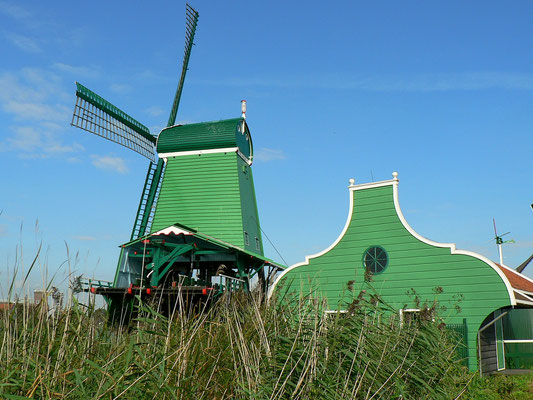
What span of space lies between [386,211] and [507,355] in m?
6.38

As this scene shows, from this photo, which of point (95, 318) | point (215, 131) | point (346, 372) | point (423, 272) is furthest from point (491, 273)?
point (215, 131)

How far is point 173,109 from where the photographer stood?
26.5 m

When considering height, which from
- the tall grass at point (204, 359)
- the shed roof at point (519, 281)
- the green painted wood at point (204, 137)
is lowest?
the tall grass at point (204, 359)

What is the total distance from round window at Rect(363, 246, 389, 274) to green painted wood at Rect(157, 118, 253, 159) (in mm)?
9003

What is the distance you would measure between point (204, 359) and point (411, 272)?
10270mm

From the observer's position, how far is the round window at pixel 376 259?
13898mm

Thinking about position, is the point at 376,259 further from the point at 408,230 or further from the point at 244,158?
the point at 244,158

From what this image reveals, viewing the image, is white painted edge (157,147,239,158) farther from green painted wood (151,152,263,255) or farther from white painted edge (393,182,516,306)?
white painted edge (393,182,516,306)

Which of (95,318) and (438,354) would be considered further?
(438,354)

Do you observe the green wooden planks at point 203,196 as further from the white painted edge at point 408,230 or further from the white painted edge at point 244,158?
the white painted edge at point 408,230

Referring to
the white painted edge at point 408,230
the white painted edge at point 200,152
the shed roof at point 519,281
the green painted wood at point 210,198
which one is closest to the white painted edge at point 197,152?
the white painted edge at point 200,152

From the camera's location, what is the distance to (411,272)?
13445mm

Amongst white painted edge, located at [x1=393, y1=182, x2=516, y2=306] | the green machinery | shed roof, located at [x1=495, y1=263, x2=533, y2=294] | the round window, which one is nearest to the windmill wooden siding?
the green machinery

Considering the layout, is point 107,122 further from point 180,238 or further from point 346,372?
point 346,372
